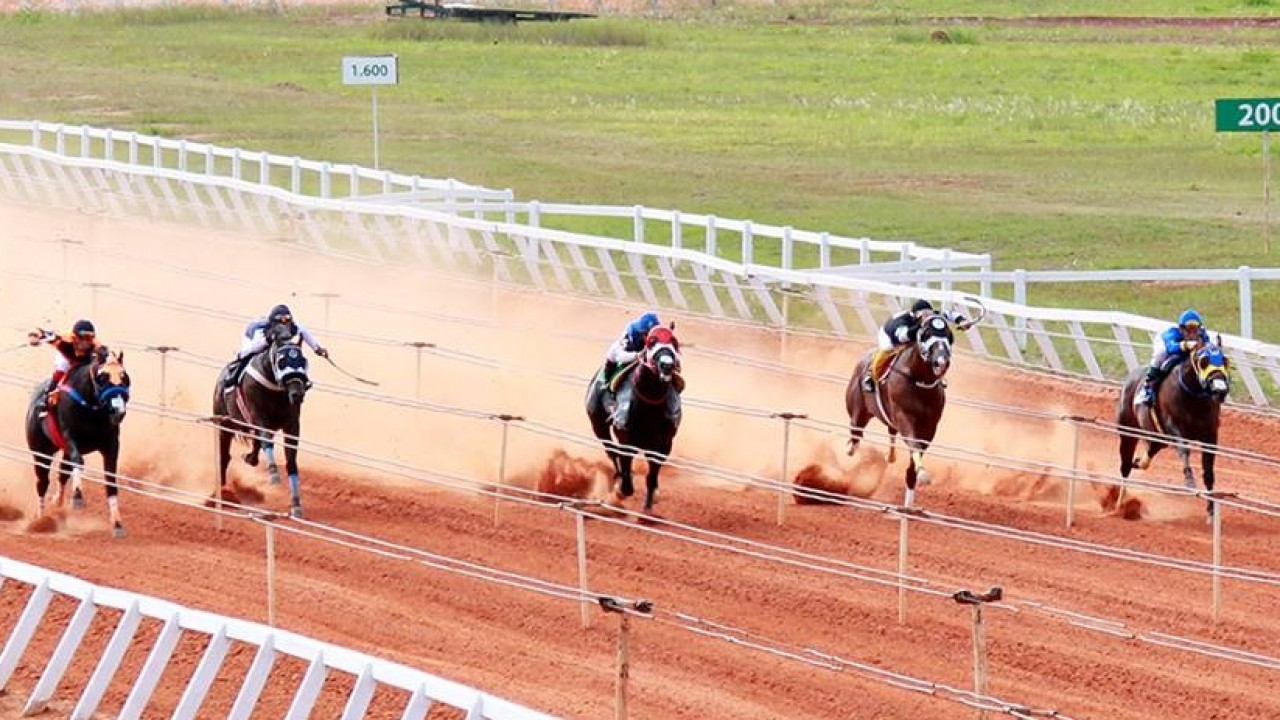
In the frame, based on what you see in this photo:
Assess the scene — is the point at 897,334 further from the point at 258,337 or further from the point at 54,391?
the point at 54,391

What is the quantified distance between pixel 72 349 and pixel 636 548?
166 inches

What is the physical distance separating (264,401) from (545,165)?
2712 centimetres

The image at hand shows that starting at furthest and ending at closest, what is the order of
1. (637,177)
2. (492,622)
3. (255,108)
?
(255,108)
(637,177)
(492,622)

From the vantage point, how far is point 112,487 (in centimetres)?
1898

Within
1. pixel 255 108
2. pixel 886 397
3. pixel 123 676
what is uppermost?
pixel 255 108

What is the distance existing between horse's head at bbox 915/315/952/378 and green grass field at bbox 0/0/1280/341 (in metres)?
9.35

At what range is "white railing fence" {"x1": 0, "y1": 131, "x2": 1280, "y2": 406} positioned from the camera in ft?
84.5

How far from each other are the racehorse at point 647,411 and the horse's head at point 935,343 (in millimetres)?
1770

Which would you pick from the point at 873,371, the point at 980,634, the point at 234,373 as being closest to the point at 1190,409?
the point at 873,371

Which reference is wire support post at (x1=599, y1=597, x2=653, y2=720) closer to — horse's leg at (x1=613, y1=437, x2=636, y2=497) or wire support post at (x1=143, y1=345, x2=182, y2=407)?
horse's leg at (x1=613, y1=437, x2=636, y2=497)

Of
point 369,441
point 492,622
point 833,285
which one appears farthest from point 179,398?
point 492,622

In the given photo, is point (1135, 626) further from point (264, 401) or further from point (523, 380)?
point (523, 380)

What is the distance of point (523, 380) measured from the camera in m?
24.9

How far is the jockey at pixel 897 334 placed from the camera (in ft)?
67.7
